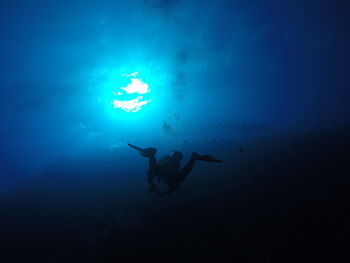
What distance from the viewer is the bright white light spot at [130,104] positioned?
39500mm

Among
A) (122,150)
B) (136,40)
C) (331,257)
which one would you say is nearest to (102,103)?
(122,150)

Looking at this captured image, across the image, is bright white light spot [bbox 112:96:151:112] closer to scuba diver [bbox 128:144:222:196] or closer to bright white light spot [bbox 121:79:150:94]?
bright white light spot [bbox 121:79:150:94]

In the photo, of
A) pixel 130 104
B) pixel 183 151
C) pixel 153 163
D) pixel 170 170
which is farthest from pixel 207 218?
pixel 130 104

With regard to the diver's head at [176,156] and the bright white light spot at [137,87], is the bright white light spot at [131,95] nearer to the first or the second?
the bright white light spot at [137,87]

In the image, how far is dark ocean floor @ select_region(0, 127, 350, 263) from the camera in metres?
7.52

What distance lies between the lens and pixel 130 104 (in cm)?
4103

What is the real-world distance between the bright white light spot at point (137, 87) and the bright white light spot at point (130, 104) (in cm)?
253

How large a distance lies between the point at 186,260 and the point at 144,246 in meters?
2.87

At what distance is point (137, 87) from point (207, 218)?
28381 mm

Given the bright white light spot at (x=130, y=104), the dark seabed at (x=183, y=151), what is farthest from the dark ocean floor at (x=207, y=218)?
the bright white light spot at (x=130, y=104)

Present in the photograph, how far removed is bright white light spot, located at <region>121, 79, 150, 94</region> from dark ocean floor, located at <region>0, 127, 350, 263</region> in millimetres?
17043

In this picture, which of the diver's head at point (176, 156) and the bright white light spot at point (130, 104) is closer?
the diver's head at point (176, 156)

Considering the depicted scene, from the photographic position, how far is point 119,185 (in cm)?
2152

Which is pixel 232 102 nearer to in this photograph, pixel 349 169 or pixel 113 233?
pixel 349 169
